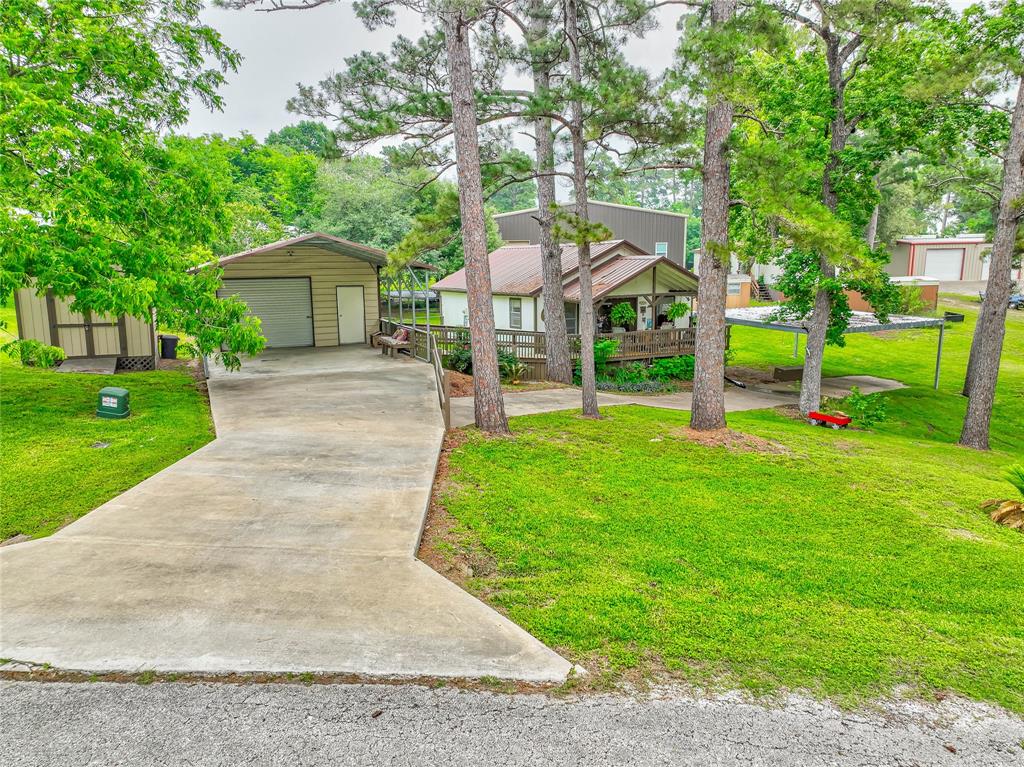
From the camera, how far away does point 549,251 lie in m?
16.6

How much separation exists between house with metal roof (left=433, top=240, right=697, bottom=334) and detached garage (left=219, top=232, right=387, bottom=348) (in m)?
4.25

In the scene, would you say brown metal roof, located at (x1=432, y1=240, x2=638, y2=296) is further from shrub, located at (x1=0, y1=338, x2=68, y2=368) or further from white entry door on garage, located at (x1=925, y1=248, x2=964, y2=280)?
white entry door on garage, located at (x1=925, y1=248, x2=964, y2=280)

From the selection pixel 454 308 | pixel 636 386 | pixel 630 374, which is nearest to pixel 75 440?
pixel 636 386

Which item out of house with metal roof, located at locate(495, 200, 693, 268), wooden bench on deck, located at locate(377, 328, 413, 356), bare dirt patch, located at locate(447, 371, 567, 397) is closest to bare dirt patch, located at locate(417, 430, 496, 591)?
bare dirt patch, located at locate(447, 371, 567, 397)

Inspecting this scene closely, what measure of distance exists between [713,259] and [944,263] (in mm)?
37710

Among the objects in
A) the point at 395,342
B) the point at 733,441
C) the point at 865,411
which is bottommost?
the point at 865,411

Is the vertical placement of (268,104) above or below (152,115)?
above

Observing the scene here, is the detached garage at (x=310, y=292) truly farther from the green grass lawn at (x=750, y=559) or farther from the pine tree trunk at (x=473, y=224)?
the green grass lawn at (x=750, y=559)

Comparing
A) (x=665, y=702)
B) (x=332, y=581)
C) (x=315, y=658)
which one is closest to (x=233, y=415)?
(x=332, y=581)

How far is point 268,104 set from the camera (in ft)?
166

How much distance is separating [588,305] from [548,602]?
7952 millimetres

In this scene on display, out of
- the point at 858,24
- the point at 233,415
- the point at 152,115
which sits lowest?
the point at 233,415

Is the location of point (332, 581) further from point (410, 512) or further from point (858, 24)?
point (858, 24)

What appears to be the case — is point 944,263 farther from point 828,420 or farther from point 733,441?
point 733,441
